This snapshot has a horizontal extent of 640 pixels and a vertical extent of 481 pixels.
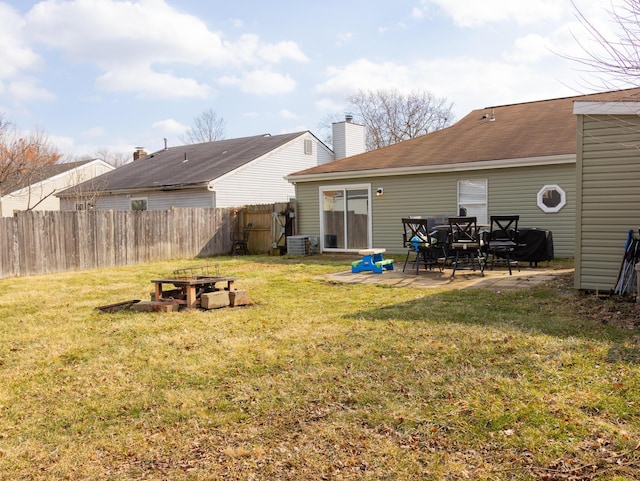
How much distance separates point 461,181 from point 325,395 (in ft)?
34.1

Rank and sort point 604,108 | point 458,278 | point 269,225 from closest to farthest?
1. point 604,108
2. point 458,278
3. point 269,225

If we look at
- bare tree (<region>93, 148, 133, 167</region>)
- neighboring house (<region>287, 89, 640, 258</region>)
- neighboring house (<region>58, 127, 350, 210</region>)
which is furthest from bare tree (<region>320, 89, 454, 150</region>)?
bare tree (<region>93, 148, 133, 167</region>)

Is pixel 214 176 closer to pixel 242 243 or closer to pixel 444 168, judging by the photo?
pixel 242 243

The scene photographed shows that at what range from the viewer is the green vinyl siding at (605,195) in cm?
694

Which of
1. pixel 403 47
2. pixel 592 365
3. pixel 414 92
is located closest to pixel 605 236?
pixel 592 365

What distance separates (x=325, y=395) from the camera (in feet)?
12.7

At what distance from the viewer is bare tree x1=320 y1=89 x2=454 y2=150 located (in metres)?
35.9

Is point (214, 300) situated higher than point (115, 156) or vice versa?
point (115, 156)

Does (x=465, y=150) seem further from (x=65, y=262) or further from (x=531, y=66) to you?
(x=65, y=262)

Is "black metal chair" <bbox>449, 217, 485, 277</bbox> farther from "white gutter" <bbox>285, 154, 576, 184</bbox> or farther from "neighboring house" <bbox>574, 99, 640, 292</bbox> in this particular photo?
"white gutter" <bbox>285, 154, 576, 184</bbox>

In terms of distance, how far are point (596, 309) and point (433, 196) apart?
7.71 meters

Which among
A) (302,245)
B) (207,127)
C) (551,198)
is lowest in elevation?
(302,245)

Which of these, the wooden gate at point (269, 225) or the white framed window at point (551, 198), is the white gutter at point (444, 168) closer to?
the white framed window at point (551, 198)

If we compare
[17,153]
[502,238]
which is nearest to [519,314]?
[502,238]
